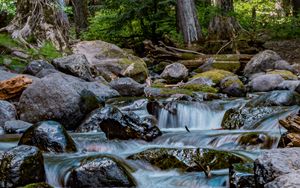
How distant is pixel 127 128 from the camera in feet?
23.5

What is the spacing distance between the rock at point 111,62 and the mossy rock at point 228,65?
6.66ft

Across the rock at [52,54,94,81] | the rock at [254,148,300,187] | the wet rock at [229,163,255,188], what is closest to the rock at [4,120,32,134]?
the rock at [52,54,94,81]

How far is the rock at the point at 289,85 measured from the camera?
1007 cm

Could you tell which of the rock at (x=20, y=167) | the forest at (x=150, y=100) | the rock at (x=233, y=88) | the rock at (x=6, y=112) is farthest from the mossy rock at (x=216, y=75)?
the rock at (x=20, y=167)

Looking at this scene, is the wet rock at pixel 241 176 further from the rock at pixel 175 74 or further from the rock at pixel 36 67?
the rock at pixel 175 74

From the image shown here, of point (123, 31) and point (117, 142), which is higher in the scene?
point (123, 31)

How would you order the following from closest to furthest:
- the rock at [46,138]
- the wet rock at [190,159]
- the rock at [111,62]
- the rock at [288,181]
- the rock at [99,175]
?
1. the rock at [288,181]
2. the rock at [99,175]
3. the wet rock at [190,159]
4. the rock at [46,138]
5. the rock at [111,62]

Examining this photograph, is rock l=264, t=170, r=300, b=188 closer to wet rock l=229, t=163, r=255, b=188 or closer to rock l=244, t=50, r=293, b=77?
wet rock l=229, t=163, r=255, b=188

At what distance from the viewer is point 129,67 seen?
12.6 meters

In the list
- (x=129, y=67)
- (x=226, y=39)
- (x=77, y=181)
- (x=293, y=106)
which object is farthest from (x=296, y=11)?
(x=77, y=181)

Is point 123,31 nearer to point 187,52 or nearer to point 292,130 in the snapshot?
point 187,52

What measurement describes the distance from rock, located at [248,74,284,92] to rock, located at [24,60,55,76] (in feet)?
15.4

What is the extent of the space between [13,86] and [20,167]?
4.41m

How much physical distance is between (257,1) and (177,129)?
15664 mm
